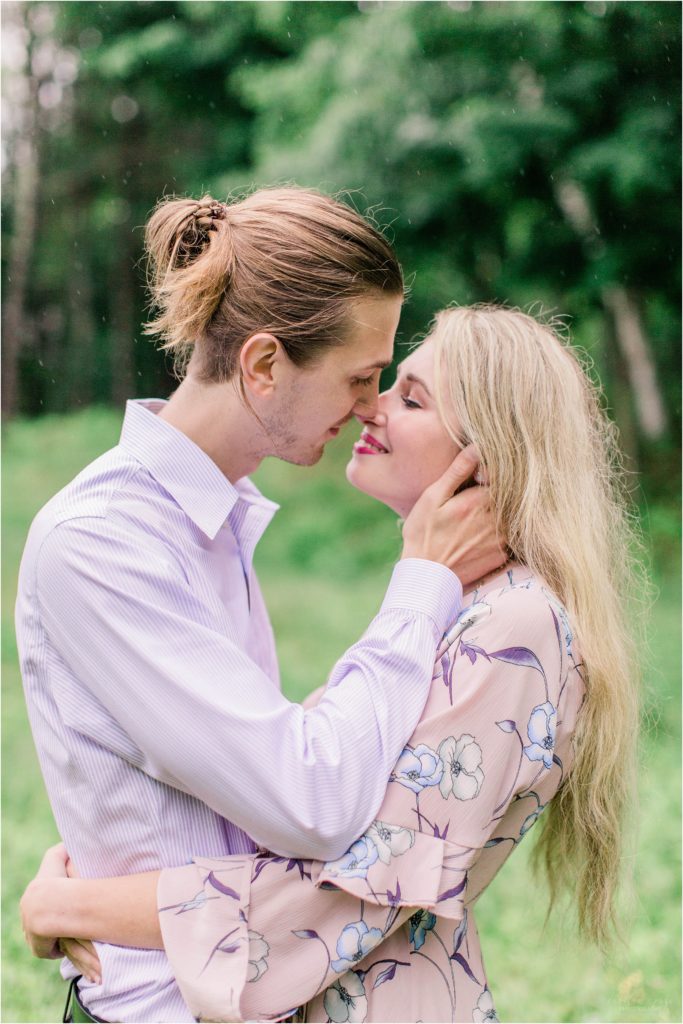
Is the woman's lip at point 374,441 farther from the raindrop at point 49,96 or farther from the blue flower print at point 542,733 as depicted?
the raindrop at point 49,96

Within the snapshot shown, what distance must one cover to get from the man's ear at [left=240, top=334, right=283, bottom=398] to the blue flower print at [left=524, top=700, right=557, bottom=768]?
0.85 metres

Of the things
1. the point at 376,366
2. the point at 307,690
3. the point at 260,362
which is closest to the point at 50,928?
the point at 260,362

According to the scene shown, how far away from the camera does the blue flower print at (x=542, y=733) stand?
1935 mm

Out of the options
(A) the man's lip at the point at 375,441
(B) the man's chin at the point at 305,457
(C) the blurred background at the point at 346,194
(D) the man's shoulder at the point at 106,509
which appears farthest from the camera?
(C) the blurred background at the point at 346,194

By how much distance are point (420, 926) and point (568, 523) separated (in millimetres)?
892

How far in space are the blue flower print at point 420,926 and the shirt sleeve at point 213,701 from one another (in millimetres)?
295

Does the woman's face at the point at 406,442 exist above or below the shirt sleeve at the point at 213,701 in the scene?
above

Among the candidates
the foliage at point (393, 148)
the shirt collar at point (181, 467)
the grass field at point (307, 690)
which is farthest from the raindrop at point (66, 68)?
the shirt collar at point (181, 467)

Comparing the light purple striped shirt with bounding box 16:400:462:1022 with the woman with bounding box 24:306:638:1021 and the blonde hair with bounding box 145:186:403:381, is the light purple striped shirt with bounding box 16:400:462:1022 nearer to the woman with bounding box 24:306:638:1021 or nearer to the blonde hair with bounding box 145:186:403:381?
the woman with bounding box 24:306:638:1021

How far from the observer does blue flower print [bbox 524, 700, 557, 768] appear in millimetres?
1935

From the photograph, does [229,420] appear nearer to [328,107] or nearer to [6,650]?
[6,650]

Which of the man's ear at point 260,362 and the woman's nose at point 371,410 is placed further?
the woman's nose at point 371,410

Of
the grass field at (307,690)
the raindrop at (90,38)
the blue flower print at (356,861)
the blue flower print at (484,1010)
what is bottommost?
the grass field at (307,690)

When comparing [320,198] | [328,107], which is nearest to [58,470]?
[328,107]
